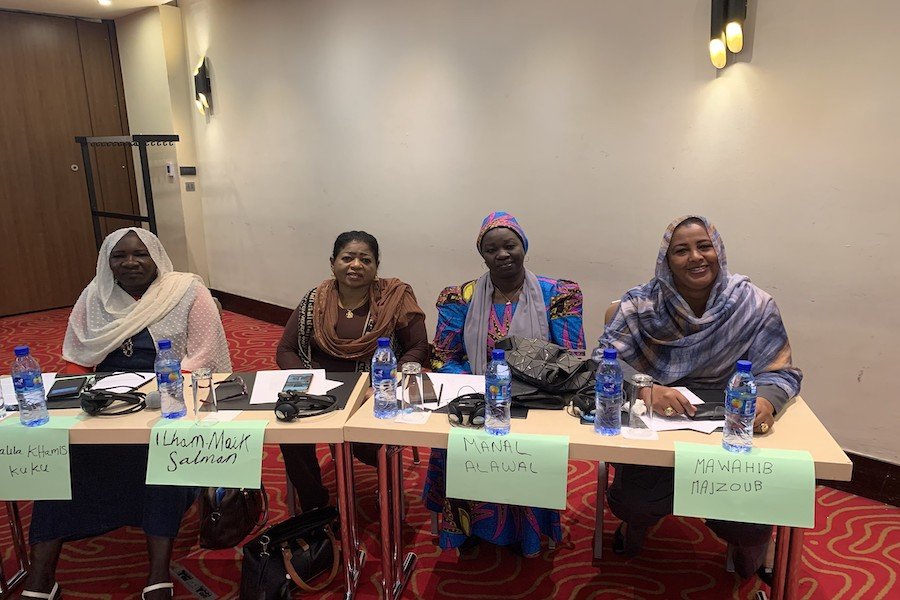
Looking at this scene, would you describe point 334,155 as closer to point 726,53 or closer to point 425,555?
point 726,53

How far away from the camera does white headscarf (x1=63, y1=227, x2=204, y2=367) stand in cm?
234

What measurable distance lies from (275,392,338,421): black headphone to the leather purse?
71cm

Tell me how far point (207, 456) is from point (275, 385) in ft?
1.24

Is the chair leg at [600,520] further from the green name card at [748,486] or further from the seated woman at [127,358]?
the seated woman at [127,358]

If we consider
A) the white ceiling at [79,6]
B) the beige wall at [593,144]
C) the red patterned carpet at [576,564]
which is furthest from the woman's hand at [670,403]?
the white ceiling at [79,6]

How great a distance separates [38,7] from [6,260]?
7.59 feet

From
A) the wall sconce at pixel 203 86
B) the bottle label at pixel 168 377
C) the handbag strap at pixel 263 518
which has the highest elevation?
the wall sconce at pixel 203 86

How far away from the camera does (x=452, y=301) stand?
2.41m

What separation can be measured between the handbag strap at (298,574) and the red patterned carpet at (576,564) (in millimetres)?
47

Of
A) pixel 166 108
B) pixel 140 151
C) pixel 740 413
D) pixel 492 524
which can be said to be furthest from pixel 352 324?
pixel 166 108

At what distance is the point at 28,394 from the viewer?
174cm

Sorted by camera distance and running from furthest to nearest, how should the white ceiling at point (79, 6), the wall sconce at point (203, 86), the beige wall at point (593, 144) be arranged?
the wall sconce at point (203, 86) < the white ceiling at point (79, 6) < the beige wall at point (593, 144)

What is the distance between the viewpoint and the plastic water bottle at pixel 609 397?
5.18ft

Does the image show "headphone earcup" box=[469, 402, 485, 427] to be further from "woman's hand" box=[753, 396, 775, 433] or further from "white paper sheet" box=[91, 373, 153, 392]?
"white paper sheet" box=[91, 373, 153, 392]
